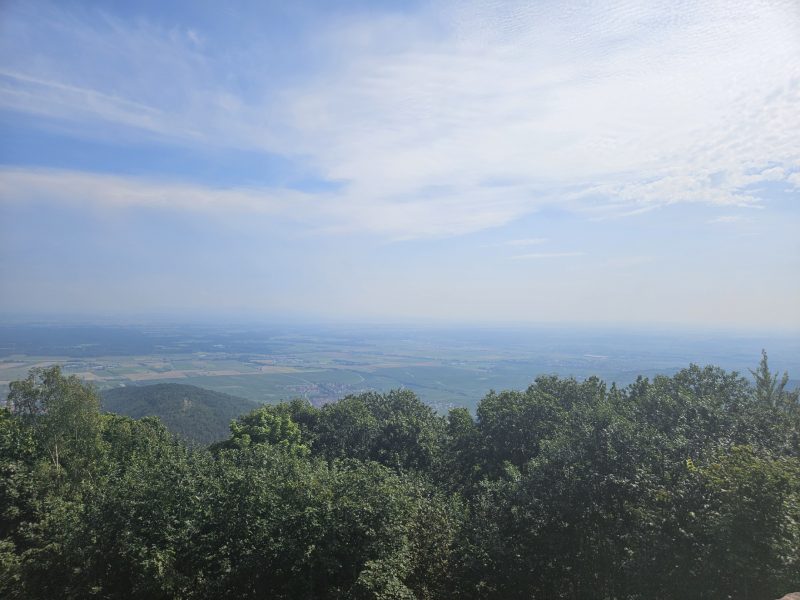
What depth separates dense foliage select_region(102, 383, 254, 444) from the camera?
72375 mm

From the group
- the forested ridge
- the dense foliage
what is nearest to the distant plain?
the dense foliage

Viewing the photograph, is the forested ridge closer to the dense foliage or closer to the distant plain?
→ the dense foliage

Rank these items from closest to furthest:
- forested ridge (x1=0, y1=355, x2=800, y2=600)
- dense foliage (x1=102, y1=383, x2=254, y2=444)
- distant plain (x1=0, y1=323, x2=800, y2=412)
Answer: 1. forested ridge (x1=0, y1=355, x2=800, y2=600)
2. dense foliage (x1=102, y1=383, x2=254, y2=444)
3. distant plain (x1=0, y1=323, x2=800, y2=412)

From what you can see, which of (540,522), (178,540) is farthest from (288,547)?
(540,522)

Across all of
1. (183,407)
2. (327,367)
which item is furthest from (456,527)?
(327,367)

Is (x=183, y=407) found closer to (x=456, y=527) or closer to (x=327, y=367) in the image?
(x=456, y=527)

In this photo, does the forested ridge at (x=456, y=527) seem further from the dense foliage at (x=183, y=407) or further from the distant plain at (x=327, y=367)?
the distant plain at (x=327, y=367)

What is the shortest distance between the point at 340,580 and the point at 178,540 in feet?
13.3

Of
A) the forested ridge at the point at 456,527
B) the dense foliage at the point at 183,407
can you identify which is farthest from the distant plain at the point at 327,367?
the forested ridge at the point at 456,527

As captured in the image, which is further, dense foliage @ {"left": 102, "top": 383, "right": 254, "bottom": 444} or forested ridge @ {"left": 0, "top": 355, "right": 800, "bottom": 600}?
dense foliage @ {"left": 102, "top": 383, "right": 254, "bottom": 444}

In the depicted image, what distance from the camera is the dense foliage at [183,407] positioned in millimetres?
72375

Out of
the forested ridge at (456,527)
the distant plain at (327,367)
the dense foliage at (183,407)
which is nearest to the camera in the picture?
the forested ridge at (456,527)

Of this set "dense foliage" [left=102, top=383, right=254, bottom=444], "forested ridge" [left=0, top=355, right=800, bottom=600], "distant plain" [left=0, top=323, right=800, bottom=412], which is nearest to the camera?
"forested ridge" [left=0, top=355, right=800, bottom=600]

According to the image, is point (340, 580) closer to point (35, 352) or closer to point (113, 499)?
point (113, 499)
